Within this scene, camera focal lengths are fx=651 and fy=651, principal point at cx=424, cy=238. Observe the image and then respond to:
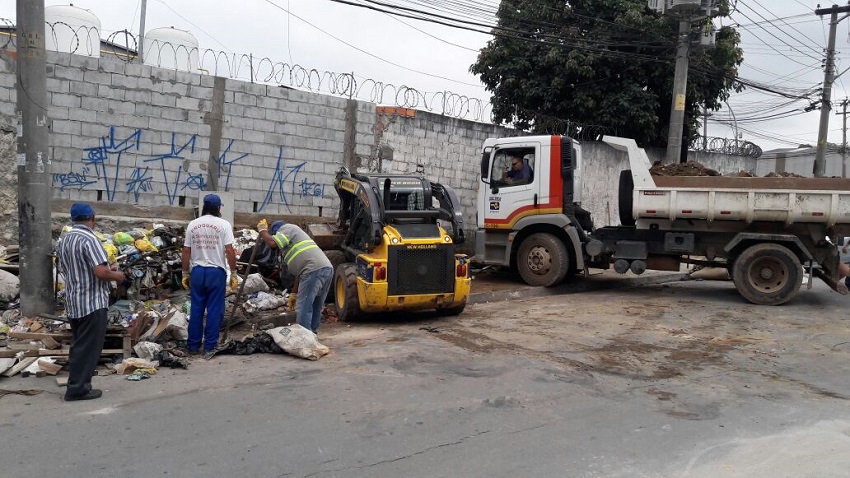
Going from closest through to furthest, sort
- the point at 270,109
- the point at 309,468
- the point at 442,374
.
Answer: the point at 309,468
the point at 442,374
the point at 270,109

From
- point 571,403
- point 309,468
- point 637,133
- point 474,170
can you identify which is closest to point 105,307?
point 309,468

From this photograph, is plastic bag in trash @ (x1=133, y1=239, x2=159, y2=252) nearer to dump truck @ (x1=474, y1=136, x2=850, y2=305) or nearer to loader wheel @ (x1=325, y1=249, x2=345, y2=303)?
loader wheel @ (x1=325, y1=249, x2=345, y2=303)

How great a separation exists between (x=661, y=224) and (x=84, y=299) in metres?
8.77

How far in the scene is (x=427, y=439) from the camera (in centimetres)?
445

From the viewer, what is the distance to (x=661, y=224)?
1085cm

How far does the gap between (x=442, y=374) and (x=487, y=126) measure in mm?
9658

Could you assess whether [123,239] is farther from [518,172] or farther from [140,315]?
[518,172]

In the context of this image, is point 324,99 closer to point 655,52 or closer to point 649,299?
point 649,299

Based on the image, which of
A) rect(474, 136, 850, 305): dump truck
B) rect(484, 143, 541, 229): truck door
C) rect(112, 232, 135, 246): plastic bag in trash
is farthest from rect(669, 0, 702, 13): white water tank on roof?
rect(112, 232, 135, 246): plastic bag in trash

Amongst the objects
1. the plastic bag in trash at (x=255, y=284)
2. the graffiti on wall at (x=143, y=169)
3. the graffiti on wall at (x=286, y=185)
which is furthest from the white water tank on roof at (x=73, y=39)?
the plastic bag in trash at (x=255, y=284)

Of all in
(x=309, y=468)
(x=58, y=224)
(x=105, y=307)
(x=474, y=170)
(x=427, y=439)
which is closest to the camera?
(x=309, y=468)

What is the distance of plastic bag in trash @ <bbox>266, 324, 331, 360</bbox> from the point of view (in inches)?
256

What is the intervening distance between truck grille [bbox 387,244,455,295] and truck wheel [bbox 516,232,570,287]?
11.0 ft

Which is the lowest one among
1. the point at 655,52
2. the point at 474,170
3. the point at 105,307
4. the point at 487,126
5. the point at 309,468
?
the point at 309,468
